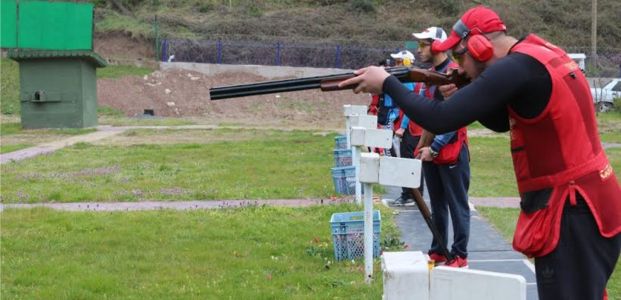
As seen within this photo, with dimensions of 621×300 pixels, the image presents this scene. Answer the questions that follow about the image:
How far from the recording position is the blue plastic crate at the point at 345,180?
11650 mm

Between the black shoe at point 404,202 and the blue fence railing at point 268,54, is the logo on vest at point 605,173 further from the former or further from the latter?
the blue fence railing at point 268,54

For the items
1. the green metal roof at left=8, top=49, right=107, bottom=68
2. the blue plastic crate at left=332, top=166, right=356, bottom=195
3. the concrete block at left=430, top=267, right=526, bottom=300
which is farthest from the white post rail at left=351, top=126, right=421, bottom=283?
the green metal roof at left=8, top=49, right=107, bottom=68

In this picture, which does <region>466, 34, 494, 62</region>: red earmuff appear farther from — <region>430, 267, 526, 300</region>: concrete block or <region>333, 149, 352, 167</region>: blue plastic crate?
<region>333, 149, 352, 167</region>: blue plastic crate

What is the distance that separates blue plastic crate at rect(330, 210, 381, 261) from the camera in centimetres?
752

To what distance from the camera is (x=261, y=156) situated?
1755cm

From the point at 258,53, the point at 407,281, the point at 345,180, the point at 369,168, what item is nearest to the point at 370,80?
the point at 407,281

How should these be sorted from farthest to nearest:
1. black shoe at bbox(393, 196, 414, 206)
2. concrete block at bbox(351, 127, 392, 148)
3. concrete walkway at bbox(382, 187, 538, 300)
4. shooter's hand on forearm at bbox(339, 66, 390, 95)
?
black shoe at bbox(393, 196, 414, 206)
concrete block at bbox(351, 127, 392, 148)
concrete walkway at bbox(382, 187, 538, 300)
shooter's hand on forearm at bbox(339, 66, 390, 95)

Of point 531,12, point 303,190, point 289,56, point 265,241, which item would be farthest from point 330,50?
point 265,241

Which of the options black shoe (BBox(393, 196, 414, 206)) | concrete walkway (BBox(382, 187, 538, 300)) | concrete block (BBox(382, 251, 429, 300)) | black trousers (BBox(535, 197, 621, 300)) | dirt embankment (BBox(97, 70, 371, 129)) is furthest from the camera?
dirt embankment (BBox(97, 70, 371, 129))

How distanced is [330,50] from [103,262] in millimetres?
37257

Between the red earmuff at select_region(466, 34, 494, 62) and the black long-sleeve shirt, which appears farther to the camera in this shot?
the red earmuff at select_region(466, 34, 494, 62)

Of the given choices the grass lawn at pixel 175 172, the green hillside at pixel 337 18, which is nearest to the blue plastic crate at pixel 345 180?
the grass lawn at pixel 175 172

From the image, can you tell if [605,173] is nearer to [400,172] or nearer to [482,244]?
[400,172]

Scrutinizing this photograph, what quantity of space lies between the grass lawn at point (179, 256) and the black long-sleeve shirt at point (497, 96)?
9.93ft
